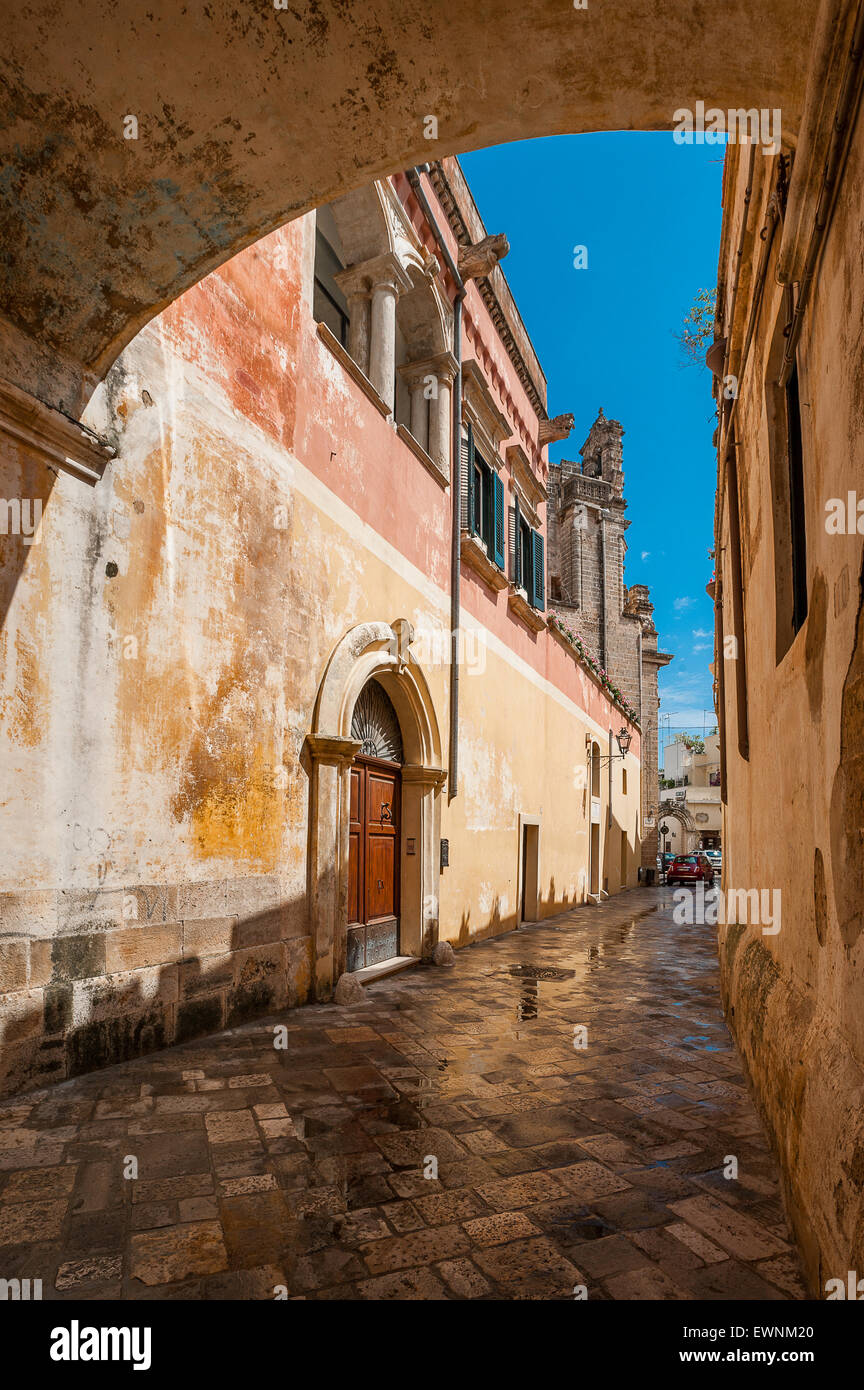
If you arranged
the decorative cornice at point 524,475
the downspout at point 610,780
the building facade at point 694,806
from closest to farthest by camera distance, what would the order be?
the decorative cornice at point 524,475 → the downspout at point 610,780 → the building facade at point 694,806

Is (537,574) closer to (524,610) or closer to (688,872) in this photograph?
(524,610)

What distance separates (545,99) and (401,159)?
0.71 metres

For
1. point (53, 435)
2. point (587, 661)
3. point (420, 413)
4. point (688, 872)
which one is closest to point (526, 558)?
point (587, 661)

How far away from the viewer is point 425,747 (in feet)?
28.4

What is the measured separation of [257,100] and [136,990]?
4.45 metres

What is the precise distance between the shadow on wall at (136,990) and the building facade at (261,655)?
2 cm

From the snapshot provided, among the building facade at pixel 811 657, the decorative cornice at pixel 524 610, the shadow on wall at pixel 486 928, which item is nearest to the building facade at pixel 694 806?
the decorative cornice at pixel 524 610

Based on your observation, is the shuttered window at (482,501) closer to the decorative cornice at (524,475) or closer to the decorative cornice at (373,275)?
the decorative cornice at (524,475)

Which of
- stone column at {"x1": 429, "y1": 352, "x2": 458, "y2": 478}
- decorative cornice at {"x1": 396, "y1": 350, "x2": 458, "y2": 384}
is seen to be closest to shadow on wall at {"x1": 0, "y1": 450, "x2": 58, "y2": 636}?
stone column at {"x1": 429, "y1": 352, "x2": 458, "y2": 478}

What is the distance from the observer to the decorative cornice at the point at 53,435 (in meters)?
3.84

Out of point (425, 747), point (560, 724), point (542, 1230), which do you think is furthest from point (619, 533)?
point (542, 1230)

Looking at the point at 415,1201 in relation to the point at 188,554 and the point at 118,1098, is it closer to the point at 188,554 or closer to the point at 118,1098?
the point at 118,1098

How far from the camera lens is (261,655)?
5.78 meters

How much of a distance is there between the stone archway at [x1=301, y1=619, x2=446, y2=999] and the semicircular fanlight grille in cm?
10
